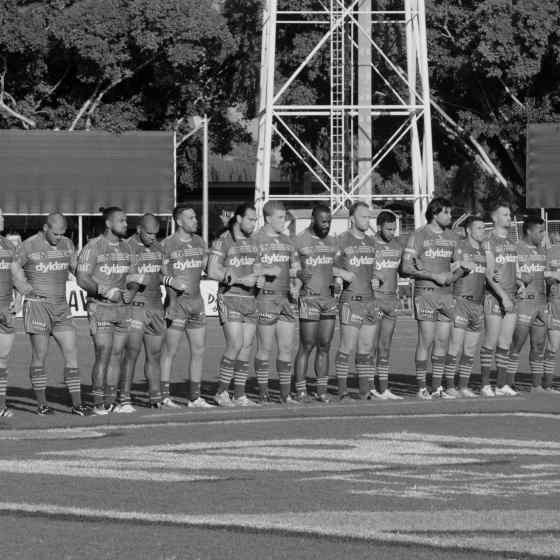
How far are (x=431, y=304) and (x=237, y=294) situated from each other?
2.36 meters

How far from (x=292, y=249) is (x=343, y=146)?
28.0 meters

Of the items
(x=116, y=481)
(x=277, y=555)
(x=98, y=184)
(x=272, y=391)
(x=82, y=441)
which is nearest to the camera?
(x=277, y=555)

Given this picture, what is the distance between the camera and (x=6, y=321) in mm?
15695

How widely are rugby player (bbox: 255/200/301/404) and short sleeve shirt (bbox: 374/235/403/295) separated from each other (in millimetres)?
1113

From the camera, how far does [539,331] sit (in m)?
18.5

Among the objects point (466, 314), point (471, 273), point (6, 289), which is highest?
point (471, 273)

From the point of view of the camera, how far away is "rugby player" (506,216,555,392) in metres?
18.4

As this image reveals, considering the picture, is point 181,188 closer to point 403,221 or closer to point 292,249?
point 403,221

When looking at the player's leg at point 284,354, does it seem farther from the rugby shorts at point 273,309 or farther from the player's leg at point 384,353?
the player's leg at point 384,353

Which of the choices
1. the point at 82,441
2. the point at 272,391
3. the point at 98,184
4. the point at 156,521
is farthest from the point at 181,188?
the point at 156,521

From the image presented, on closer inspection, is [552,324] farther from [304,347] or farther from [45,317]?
[45,317]

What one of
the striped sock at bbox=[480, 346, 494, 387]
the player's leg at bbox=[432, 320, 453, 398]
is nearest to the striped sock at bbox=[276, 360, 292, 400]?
the player's leg at bbox=[432, 320, 453, 398]

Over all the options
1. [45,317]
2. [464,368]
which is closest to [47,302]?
[45,317]

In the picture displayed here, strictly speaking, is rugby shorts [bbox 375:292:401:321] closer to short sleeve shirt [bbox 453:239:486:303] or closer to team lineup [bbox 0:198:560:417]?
team lineup [bbox 0:198:560:417]
